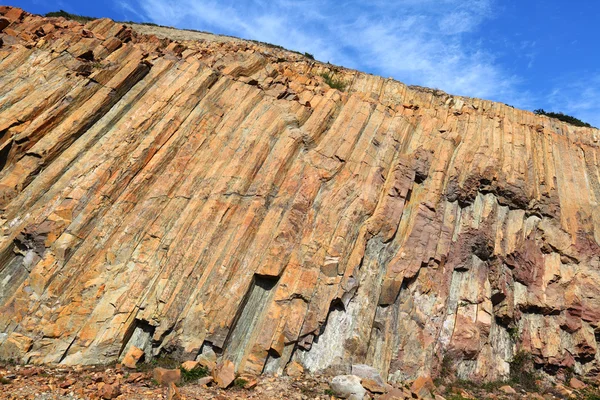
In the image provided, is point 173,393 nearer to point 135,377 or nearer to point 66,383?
point 135,377

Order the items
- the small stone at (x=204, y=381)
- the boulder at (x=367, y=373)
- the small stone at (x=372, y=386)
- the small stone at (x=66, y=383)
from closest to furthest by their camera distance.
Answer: the small stone at (x=66, y=383) → the small stone at (x=204, y=381) → the small stone at (x=372, y=386) → the boulder at (x=367, y=373)

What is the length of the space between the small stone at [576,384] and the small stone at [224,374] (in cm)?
1576

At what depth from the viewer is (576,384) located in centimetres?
1786

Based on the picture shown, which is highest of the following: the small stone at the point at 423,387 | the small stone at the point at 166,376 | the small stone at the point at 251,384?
the small stone at the point at 423,387

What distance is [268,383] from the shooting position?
43.1 ft

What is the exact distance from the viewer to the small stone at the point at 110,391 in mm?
10777

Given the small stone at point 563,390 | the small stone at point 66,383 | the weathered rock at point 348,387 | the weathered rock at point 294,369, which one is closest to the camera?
the small stone at point 66,383

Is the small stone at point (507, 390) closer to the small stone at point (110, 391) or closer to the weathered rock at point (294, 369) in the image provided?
the weathered rock at point (294, 369)

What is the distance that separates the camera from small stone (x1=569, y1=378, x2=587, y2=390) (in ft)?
58.3

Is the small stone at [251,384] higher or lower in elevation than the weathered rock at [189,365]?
higher

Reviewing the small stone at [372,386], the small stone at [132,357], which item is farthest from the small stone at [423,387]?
the small stone at [132,357]

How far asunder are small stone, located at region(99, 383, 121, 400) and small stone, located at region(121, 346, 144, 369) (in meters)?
1.27

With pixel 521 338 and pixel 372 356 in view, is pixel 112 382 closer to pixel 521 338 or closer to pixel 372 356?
pixel 372 356

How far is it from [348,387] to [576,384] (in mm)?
12129
